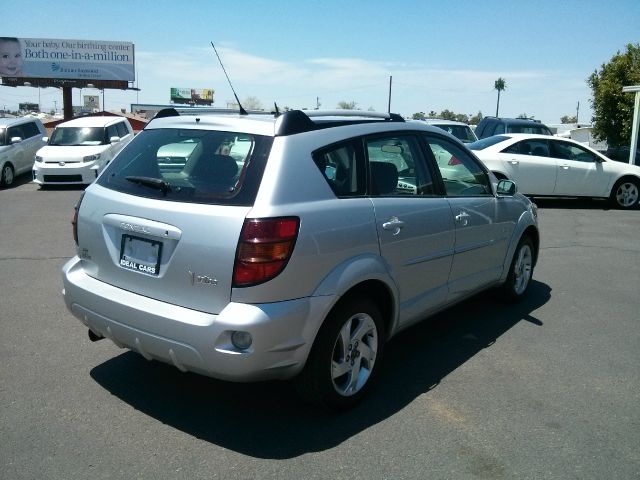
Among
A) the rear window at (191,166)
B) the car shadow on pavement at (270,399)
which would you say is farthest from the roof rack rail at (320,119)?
the car shadow on pavement at (270,399)

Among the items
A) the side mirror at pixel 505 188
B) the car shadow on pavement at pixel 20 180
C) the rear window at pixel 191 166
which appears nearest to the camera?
the rear window at pixel 191 166

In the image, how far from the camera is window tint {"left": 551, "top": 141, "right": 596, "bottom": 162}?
42.9ft

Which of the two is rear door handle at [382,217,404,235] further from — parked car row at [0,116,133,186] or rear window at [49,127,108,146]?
rear window at [49,127,108,146]

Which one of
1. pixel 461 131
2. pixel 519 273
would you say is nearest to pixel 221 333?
pixel 519 273

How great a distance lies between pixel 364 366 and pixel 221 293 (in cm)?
120

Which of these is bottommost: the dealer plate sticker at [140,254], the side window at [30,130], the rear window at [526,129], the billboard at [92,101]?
the dealer plate sticker at [140,254]

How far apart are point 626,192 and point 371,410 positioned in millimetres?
11843

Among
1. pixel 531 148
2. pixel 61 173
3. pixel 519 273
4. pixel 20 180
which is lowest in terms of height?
pixel 20 180

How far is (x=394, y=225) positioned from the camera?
386 cm

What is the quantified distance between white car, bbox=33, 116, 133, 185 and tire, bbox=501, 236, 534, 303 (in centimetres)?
1029

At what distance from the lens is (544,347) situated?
4891 mm

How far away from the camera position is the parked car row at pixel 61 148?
1448 cm

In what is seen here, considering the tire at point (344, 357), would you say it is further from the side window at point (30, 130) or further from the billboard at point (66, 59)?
the billboard at point (66, 59)

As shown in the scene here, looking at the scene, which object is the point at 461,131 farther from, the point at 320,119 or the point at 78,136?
the point at 320,119
